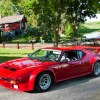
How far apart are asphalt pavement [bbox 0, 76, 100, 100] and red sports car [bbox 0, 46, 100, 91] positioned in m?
0.24

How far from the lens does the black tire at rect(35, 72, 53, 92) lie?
Answer: 337 inches

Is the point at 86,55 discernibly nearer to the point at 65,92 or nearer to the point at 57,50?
the point at 57,50

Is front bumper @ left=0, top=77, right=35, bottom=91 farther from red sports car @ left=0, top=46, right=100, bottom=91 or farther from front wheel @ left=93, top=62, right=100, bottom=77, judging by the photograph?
front wheel @ left=93, top=62, right=100, bottom=77

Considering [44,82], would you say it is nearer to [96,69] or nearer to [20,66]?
[20,66]

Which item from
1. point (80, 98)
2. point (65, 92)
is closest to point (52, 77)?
point (65, 92)

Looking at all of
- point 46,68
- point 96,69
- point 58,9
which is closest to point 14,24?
point 58,9

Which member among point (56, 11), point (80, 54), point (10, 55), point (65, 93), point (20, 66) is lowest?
point (65, 93)

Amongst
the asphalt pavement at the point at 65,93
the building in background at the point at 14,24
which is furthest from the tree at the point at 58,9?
the building in background at the point at 14,24

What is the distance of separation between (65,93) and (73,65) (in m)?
1.55

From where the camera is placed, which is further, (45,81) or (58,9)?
(58,9)

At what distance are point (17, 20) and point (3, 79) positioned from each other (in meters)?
55.3

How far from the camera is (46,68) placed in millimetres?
8844

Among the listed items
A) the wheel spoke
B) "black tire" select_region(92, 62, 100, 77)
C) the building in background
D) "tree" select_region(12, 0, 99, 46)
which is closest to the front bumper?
the wheel spoke

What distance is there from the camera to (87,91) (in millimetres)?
8797
